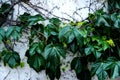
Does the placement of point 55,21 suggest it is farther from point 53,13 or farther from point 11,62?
point 11,62

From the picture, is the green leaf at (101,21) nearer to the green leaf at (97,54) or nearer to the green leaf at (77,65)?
the green leaf at (97,54)

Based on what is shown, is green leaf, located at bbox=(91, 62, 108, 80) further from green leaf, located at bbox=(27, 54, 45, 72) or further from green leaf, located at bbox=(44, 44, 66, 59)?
green leaf, located at bbox=(27, 54, 45, 72)

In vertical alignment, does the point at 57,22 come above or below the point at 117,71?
above

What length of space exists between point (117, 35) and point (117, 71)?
1.54ft

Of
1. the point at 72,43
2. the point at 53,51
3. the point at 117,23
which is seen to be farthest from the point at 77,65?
the point at 117,23

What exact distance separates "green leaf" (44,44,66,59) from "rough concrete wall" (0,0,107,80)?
12.7 inches

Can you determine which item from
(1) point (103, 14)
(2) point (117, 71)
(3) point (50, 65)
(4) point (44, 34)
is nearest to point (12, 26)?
(4) point (44, 34)

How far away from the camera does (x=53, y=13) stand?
2396mm

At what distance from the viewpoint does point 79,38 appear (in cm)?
205

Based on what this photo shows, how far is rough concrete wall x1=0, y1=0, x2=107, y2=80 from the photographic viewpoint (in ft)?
7.65

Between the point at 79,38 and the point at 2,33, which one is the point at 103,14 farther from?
the point at 2,33

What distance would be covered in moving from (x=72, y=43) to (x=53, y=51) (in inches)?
9.6

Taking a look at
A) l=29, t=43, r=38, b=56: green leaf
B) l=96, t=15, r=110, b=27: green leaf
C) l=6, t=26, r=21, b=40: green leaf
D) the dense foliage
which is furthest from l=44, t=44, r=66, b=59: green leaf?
l=96, t=15, r=110, b=27: green leaf

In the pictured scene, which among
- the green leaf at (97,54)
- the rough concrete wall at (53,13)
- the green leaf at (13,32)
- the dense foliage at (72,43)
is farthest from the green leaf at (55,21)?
the green leaf at (97,54)
